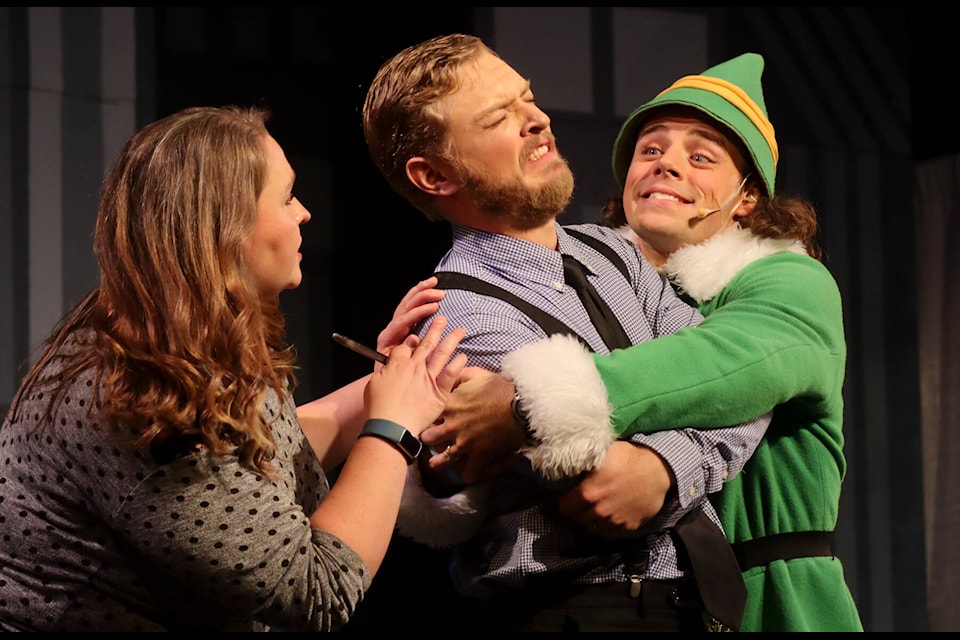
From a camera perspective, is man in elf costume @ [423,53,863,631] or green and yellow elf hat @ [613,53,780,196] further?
green and yellow elf hat @ [613,53,780,196]

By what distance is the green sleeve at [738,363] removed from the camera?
189 cm

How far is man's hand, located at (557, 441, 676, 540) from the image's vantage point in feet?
6.11

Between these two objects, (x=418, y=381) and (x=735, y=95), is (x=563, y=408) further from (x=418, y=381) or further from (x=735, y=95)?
(x=735, y=95)

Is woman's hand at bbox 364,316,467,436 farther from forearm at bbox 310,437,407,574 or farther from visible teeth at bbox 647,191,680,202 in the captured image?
visible teeth at bbox 647,191,680,202

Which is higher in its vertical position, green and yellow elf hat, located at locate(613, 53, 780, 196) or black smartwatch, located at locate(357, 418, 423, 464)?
green and yellow elf hat, located at locate(613, 53, 780, 196)

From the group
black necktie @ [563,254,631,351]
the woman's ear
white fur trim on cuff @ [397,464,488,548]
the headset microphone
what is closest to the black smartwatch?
white fur trim on cuff @ [397,464,488,548]

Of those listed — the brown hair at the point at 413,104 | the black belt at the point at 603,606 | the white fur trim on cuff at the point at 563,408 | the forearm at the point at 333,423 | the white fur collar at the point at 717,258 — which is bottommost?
the black belt at the point at 603,606

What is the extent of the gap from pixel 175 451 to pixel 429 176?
31.8 inches

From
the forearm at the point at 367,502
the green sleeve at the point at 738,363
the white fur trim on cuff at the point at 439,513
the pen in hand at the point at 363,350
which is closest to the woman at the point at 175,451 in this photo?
the forearm at the point at 367,502

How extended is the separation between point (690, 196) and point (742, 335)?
1.37ft

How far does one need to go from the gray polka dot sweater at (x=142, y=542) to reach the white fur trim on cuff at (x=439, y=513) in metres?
0.29

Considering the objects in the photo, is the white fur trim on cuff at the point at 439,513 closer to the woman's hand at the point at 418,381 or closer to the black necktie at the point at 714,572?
the woman's hand at the point at 418,381

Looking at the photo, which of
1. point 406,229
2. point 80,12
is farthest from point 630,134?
point 80,12

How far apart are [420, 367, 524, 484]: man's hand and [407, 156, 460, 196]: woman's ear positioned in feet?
1.36
